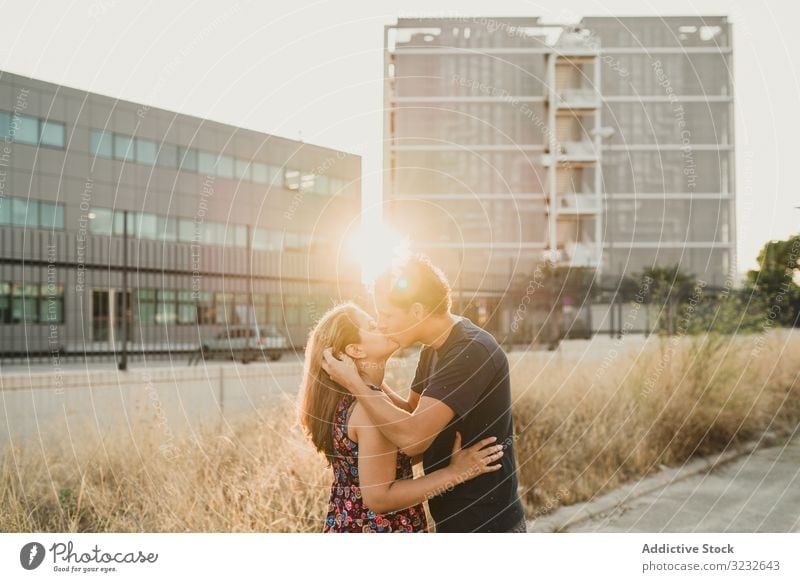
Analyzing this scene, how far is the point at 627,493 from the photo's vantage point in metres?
4.72

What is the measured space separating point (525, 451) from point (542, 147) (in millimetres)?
12946

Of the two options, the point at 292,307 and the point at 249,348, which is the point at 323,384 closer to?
the point at 249,348

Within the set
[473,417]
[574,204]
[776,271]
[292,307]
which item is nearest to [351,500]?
[473,417]

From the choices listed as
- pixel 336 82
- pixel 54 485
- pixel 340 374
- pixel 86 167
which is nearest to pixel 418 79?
pixel 336 82

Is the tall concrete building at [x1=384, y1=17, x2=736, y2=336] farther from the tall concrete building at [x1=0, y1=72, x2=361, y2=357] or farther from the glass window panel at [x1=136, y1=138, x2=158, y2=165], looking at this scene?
the glass window panel at [x1=136, y1=138, x2=158, y2=165]

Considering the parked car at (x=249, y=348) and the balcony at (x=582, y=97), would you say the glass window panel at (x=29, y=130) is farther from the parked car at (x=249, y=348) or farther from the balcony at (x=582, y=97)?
the balcony at (x=582, y=97)

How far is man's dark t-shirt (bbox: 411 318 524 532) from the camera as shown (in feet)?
7.63

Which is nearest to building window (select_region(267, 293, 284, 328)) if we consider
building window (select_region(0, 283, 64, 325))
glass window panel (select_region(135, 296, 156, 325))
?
glass window panel (select_region(135, 296, 156, 325))

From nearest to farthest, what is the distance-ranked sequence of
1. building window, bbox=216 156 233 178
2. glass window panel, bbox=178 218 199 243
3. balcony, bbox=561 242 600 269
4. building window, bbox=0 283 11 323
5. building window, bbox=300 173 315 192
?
1. building window, bbox=300 173 315 192
2. building window, bbox=0 283 11 323
3. balcony, bbox=561 242 600 269
4. building window, bbox=216 156 233 178
5. glass window panel, bbox=178 218 199 243

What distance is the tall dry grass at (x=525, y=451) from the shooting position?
377 cm

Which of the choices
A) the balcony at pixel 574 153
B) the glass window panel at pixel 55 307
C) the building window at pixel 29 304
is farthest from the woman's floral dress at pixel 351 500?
the building window at pixel 29 304

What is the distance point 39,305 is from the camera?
14.6 meters

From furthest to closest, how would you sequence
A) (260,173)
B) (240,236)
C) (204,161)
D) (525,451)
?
(240,236)
(260,173)
(204,161)
(525,451)
